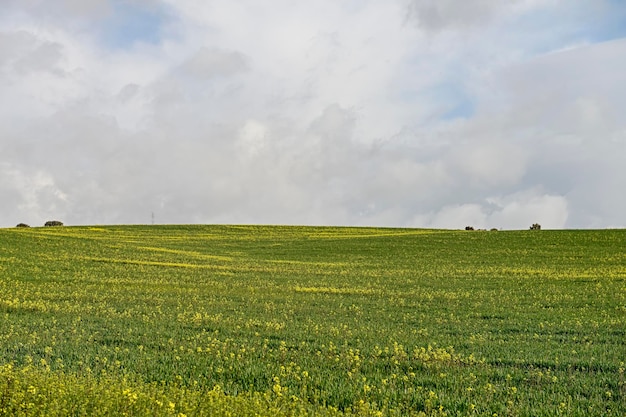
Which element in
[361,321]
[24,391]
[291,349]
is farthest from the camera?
[361,321]

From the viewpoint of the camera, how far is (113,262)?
44562 millimetres

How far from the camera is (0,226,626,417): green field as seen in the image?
1092 cm

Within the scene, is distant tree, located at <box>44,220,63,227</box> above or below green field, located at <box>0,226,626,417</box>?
above

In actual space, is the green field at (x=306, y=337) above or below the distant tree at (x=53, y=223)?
below

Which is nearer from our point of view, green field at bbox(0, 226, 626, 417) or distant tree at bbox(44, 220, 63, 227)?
green field at bbox(0, 226, 626, 417)

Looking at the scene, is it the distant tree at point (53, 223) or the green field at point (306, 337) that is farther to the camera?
the distant tree at point (53, 223)

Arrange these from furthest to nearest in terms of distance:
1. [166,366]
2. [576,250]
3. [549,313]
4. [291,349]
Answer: [576,250] → [549,313] → [291,349] → [166,366]

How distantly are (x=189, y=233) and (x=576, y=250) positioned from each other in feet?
171

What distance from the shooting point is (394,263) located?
166ft

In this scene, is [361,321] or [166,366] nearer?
[166,366]

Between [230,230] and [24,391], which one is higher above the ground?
[230,230]

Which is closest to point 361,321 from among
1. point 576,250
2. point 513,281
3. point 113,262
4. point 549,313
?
point 549,313

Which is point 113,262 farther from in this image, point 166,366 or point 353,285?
point 166,366

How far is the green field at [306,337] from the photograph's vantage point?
10.9 metres
